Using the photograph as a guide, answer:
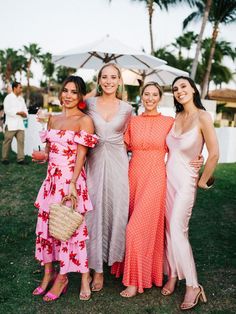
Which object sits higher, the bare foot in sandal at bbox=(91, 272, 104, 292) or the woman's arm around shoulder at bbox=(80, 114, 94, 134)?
the woman's arm around shoulder at bbox=(80, 114, 94, 134)

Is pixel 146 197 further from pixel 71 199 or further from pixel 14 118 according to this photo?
pixel 14 118

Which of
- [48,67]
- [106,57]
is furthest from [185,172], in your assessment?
[48,67]

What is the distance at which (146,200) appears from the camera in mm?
3584

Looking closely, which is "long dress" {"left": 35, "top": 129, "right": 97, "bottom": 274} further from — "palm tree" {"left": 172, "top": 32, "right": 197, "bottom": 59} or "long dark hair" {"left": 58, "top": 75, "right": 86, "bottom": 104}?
"palm tree" {"left": 172, "top": 32, "right": 197, "bottom": 59}

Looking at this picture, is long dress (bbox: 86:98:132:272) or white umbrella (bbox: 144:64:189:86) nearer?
long dress (bbox: 86:98:132:272)

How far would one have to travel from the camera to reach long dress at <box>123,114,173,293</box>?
139 inches

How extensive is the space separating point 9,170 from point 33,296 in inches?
219

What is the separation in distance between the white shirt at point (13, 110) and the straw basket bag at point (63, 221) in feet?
21.8

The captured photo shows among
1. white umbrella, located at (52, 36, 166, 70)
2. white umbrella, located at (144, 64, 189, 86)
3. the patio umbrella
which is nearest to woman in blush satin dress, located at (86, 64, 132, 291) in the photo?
white umbrella, located at (52, 36, 166, 70)

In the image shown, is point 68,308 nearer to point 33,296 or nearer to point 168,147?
point 33,296

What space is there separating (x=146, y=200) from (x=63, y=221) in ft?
2.81

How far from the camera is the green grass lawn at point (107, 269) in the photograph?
3.41 m

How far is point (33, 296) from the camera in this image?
3.55 metres

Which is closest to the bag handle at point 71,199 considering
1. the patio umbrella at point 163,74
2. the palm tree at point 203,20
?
the patio umbrella at point 163,74
